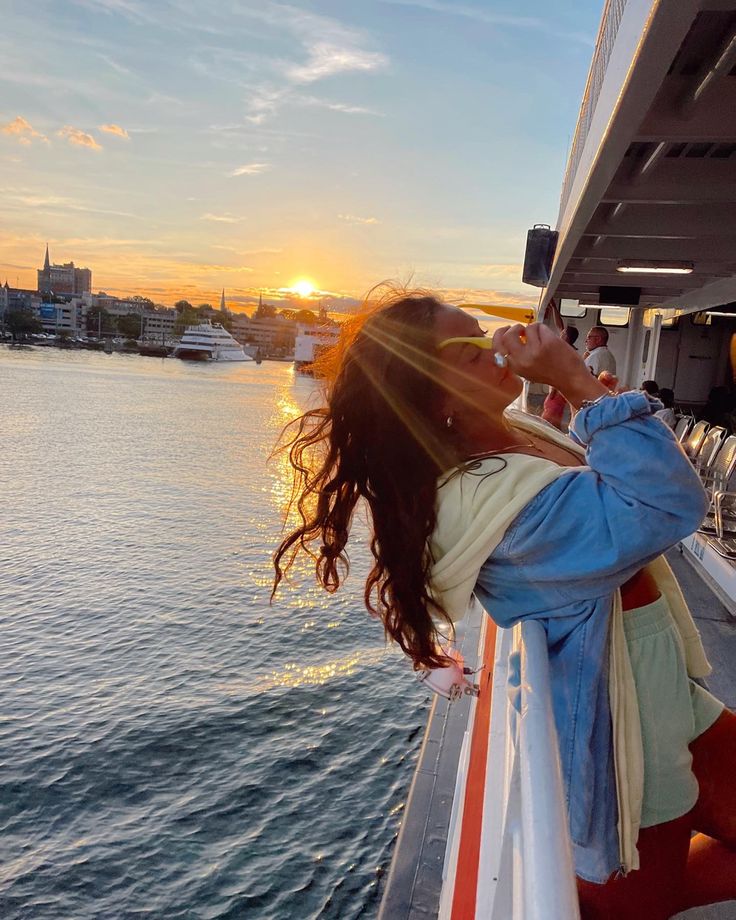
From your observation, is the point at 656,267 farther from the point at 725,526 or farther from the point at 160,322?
the point at 160,322

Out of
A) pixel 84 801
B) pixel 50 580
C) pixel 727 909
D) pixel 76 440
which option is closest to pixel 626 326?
pixel 50 580

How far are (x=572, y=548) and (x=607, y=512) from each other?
3.5 inches

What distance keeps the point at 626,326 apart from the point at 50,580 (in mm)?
12715

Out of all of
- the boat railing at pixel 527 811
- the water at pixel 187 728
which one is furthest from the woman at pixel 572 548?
the water at pixel 187 728

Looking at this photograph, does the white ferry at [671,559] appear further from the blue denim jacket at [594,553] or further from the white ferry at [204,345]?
the white ferry at [204,345]

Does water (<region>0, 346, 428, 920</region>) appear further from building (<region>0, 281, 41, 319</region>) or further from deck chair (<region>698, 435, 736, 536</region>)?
building (<region>0, 281, 41, 319</region>)

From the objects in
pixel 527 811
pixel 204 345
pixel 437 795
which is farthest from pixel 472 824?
pixel 204 345

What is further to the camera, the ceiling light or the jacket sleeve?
the ceiling light

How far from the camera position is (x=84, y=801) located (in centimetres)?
616

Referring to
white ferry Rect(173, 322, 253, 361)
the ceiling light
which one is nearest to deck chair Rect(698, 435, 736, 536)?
the ceiling light

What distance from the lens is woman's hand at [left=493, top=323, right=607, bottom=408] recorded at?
58.5 inches

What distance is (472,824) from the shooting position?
7.62ft

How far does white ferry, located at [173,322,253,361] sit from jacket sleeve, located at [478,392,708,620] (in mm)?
106803

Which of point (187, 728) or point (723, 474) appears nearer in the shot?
point (723, 474)
